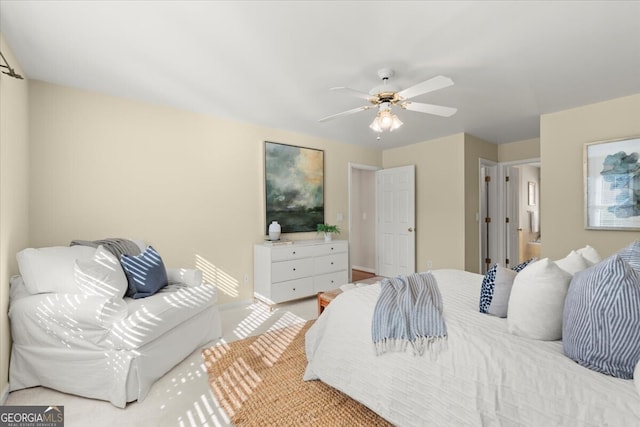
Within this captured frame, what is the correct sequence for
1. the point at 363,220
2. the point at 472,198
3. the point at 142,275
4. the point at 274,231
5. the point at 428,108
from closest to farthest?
the point at 142,275, the point at 428,108, the point at 274,231, the point at 472,198, the point at 363,220

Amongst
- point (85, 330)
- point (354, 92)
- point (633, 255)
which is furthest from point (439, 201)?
point (85, 330)

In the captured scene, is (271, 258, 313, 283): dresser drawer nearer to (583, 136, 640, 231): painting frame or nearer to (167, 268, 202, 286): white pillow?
(167, 268, 202, 286): white pillow

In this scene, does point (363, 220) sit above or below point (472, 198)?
below

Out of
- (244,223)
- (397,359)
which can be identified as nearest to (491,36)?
(397,359)

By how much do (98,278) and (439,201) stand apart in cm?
450

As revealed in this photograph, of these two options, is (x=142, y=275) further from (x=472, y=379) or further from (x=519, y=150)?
(x=519, y=150)

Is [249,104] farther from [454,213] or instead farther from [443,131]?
[454,213]

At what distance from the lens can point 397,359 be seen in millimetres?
1491

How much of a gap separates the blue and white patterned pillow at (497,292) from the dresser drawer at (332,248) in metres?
2.63

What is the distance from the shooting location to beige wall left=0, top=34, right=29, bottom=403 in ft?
6.24

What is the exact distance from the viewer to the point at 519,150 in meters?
4.96

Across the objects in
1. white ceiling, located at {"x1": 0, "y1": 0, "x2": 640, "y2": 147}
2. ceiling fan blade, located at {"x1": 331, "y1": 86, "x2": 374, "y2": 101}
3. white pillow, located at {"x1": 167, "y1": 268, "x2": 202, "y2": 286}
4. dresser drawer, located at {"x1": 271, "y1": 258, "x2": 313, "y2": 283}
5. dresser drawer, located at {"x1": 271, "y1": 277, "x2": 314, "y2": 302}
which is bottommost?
dresser drawer, located at {"x1": 271, "y1": 277, "x2": 314, "y2": 302}

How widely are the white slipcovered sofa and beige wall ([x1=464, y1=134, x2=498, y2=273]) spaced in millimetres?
4192

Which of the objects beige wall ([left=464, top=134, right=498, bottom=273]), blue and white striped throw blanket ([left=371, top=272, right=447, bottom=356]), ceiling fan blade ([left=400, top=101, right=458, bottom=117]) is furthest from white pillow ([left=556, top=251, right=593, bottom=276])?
beige wall ([left=464, top=134, right=498, bottom=273])
